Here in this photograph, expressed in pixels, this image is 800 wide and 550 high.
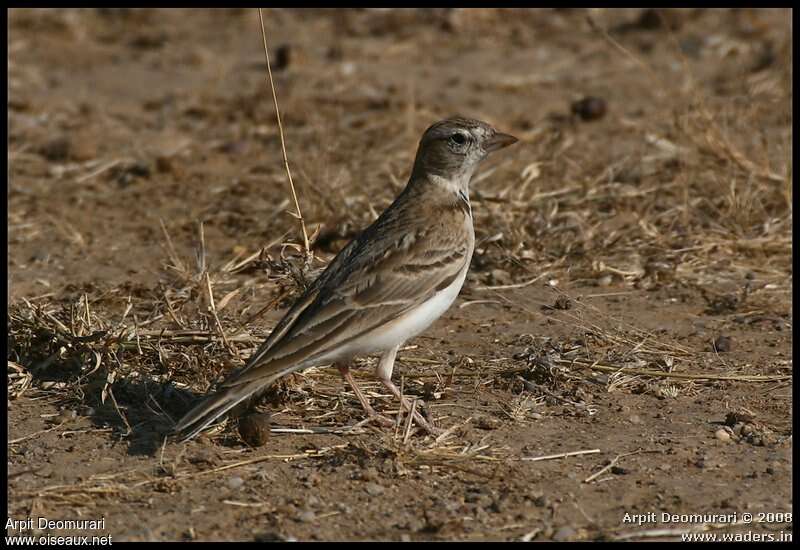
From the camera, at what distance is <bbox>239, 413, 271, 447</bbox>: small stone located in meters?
5.25

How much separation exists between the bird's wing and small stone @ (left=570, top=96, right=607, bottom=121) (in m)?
4.56

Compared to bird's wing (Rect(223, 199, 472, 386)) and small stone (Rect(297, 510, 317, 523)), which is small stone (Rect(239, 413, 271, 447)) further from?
small stone (Rect(297, 510, 317, 523))

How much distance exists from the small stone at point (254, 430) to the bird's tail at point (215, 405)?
28 cm

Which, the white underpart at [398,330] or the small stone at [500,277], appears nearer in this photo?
the white underpart at [398,330]

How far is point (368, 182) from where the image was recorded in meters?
8.97

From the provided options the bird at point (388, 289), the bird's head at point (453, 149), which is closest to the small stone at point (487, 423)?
the bird at point (388, 289)

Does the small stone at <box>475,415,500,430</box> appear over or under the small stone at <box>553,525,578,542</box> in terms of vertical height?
under

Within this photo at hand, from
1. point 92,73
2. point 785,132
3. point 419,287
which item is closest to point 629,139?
point 785,132

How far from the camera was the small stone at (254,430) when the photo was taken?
5.25 metres

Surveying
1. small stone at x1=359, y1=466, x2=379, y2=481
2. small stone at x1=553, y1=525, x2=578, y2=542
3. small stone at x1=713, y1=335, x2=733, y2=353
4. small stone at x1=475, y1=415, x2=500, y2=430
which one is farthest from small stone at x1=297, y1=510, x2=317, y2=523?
small stone at x1=713, y1=335, x2=733, y2=353

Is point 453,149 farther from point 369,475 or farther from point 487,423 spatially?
point 369,475

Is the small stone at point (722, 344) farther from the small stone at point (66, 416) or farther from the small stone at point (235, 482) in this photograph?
the small stone at point (66, 416)

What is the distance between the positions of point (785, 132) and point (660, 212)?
6.51ft

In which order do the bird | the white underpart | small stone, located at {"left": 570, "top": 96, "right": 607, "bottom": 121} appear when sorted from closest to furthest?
the bird → the white underpart → small stone, located at {"left": 570, "top": 96, "right": 607, "bottom": 121}
